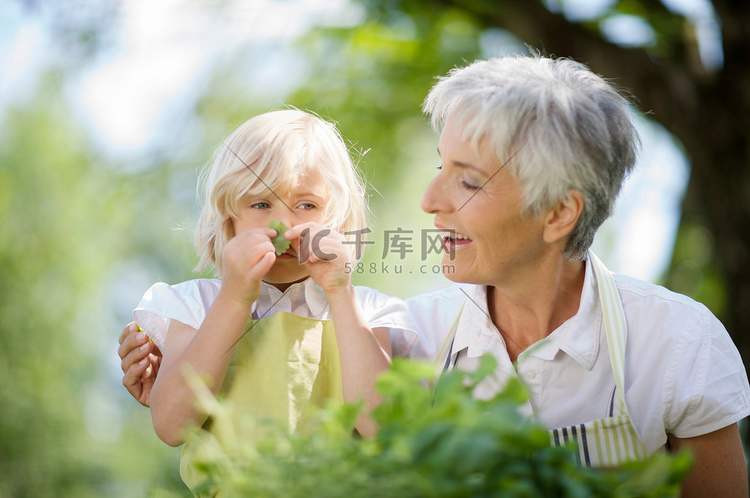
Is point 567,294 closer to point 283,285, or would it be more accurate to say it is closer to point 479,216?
point 479,216

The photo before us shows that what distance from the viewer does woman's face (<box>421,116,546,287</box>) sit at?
1.54m

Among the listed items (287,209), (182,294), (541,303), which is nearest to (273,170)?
(287,209)

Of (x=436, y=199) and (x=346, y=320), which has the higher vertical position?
(x=436, y=199)

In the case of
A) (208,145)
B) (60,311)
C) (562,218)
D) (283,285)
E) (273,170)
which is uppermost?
(273,170)

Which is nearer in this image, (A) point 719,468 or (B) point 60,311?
(A) point 719,468

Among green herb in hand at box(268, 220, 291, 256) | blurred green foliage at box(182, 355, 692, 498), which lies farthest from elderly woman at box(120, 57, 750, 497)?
blurred green foliage at box(182, 355, 692, 498)

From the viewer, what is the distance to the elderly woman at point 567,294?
148 centimetres

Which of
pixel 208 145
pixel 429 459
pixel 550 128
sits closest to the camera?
pixel 429 459

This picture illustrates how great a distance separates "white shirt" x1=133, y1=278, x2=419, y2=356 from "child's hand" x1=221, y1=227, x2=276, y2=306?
0.46 ft

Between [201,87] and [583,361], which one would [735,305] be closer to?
[583,361]

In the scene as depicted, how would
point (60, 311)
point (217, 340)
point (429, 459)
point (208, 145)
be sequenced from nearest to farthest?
point (429, 459), point (217, 340), point (208, 145), point (60, 311)

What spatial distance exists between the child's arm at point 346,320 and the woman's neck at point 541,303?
0.37 meters

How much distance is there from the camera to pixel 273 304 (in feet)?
5.21

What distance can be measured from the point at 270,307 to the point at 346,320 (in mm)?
229
